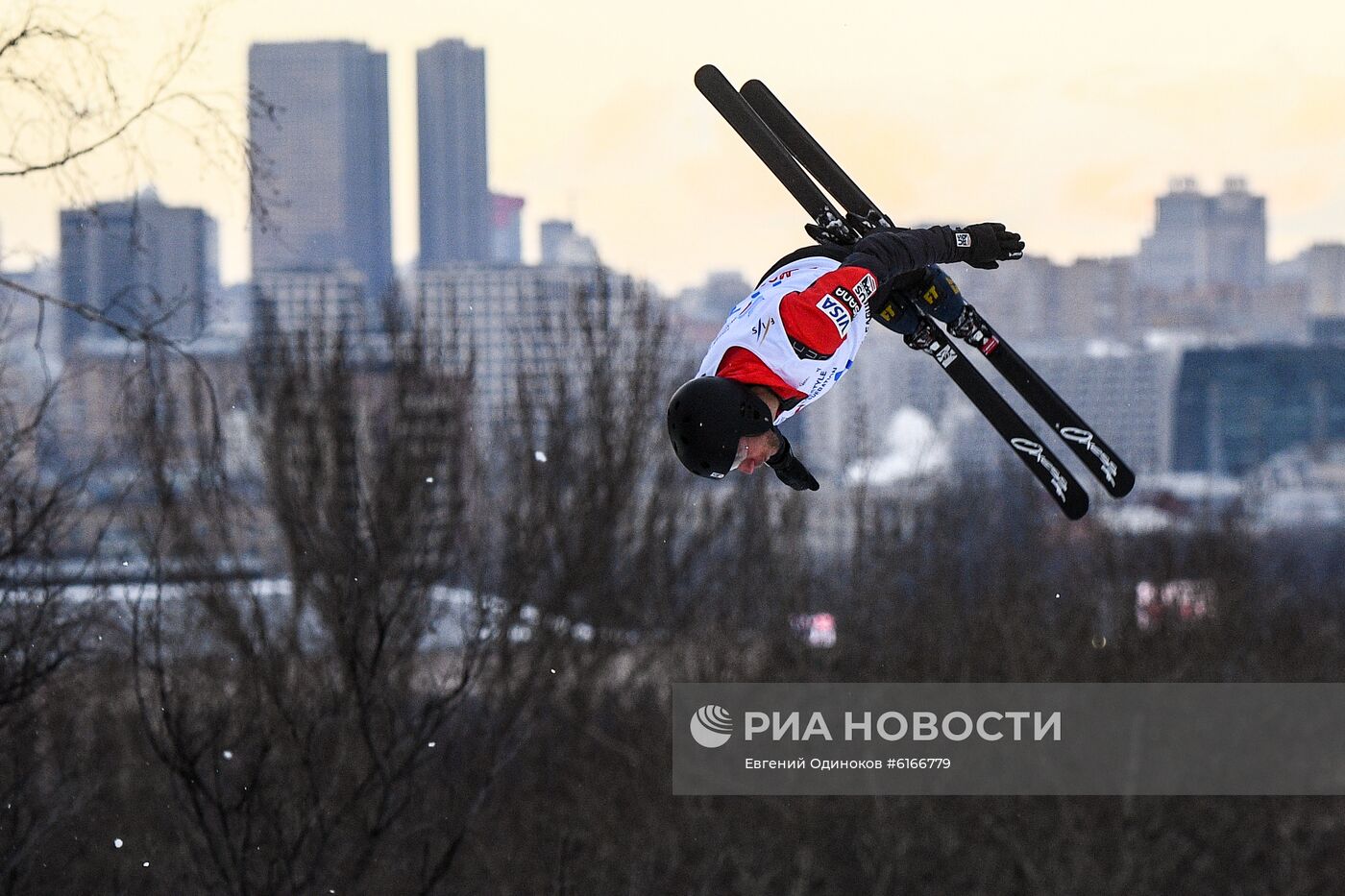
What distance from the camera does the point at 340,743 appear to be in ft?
35.9

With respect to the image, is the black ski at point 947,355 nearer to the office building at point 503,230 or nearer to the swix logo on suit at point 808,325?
the swix logo on suit at point 808,325

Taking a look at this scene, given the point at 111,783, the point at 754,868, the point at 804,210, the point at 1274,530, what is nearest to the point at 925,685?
the point at 754,868

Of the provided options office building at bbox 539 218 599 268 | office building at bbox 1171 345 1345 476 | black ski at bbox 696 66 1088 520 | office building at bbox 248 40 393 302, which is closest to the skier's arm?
black ski at bbox 696 66 1088 520

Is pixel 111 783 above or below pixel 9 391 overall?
below

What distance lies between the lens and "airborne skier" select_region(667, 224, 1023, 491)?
12.3 feet

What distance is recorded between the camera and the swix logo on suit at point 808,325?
389cm

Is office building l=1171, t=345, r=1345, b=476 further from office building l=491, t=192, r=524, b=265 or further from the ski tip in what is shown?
the ski tip

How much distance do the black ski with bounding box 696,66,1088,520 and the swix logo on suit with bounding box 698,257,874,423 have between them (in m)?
0.84

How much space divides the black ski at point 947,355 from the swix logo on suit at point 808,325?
2.77 ft

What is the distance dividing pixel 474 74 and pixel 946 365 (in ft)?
80.3

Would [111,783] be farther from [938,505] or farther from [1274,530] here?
[1274,530]

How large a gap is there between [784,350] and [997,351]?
147 centimetres

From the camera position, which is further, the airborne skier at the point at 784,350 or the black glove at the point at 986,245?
the black glove at the point at 986,245

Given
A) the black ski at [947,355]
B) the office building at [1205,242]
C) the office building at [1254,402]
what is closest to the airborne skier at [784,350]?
the black ski at [947,355]
